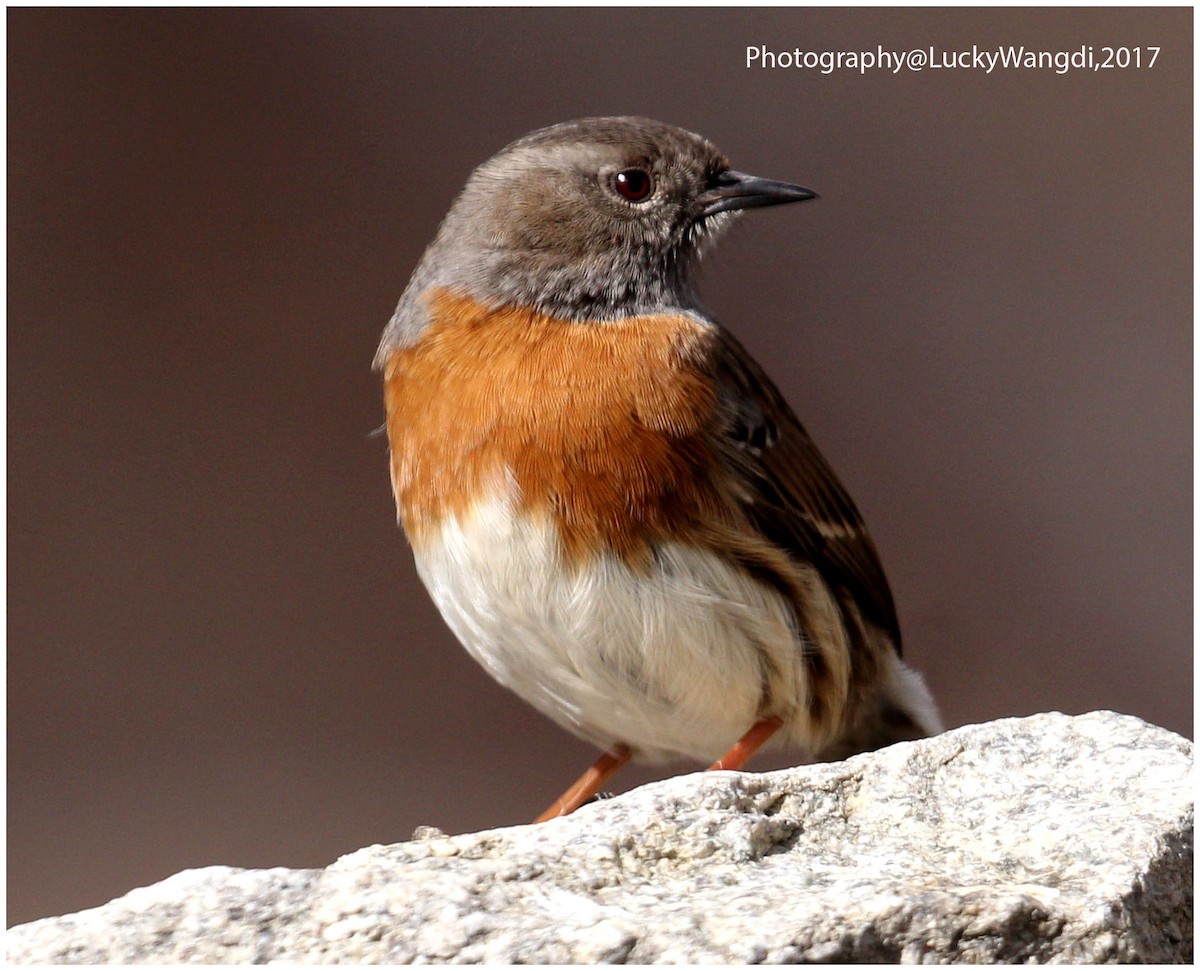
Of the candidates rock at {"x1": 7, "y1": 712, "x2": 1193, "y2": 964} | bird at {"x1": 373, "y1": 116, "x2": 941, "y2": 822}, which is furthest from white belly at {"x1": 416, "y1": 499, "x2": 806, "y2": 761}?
rock at {"x1": 7, "y1": 712, "x2": 1193, "y2": 964}

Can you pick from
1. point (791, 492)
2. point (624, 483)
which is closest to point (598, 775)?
point (791, 492)

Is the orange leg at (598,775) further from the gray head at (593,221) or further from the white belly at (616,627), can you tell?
the gray head at (593,221)

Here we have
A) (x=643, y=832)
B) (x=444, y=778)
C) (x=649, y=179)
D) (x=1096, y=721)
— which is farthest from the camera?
(x=444, y=778)

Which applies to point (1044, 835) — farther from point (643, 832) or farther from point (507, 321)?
point (507, 321)

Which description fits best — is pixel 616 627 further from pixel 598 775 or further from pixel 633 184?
pixel 633 184

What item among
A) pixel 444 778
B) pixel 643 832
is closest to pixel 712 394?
pixel 643 832

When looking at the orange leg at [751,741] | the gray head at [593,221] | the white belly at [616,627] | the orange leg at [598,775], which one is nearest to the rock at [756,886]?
the white belly at [616,627]

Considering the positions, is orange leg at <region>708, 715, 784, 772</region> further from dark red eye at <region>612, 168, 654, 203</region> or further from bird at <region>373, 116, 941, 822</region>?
dark red eye at <region>612, 168, 654, 203</region>

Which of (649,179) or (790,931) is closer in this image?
(790,931)
